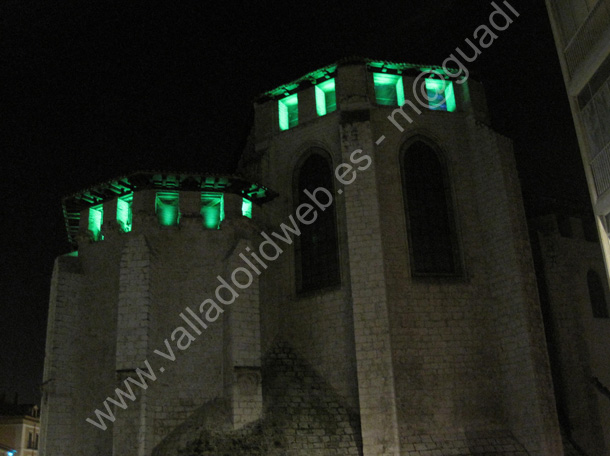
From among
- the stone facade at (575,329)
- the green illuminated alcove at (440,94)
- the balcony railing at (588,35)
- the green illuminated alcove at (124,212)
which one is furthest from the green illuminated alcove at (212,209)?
the stone facade at (575,329)

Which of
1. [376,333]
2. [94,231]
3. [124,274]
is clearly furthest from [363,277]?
[94,231]

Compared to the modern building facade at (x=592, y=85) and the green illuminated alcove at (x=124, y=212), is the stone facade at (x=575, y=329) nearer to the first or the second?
the modern building facade at (x=592, y=85)

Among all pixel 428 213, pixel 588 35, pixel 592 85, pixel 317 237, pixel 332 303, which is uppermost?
pixel 588 35

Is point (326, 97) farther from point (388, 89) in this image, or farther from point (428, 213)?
point (428, 213)

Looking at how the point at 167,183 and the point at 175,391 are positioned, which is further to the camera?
the point at 167,183

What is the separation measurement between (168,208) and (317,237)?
4507 mm

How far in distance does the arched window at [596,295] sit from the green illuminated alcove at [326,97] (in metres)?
10.8

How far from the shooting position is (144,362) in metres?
17.1

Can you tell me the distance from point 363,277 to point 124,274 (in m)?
6.40

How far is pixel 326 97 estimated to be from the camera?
2152 centimetres

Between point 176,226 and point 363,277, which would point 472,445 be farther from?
point 176,226

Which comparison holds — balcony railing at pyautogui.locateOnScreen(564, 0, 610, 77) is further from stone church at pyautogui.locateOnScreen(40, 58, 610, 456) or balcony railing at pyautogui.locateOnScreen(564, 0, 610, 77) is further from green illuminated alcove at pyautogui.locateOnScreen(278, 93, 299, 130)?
green illuminated alcove at pyautogui.locateOnScreen(278, 93, 299, 130)

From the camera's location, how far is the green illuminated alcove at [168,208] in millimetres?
19094

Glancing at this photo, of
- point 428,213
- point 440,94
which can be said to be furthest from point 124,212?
point 440,94
